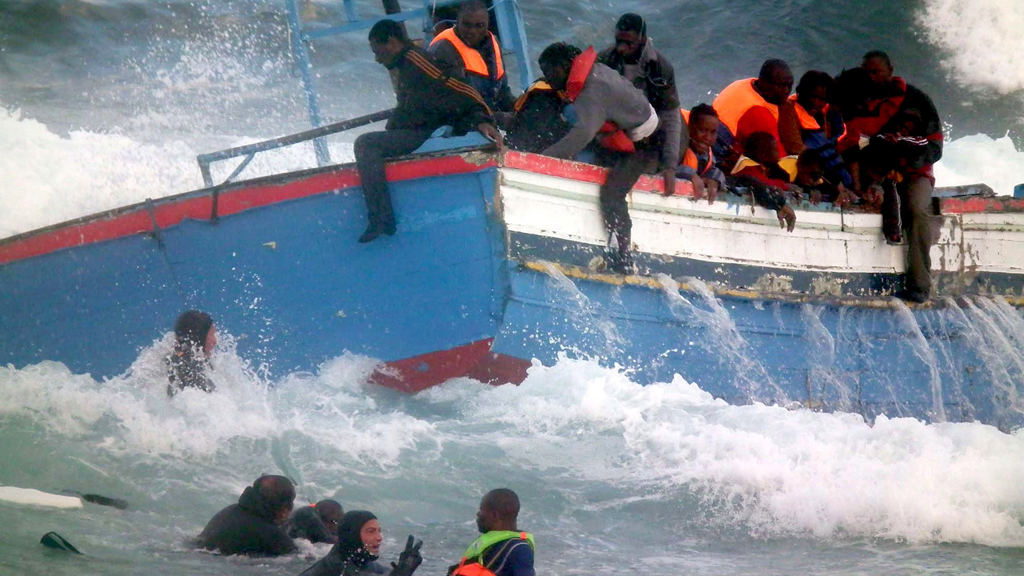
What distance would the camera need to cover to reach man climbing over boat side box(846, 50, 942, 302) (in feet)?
25.1

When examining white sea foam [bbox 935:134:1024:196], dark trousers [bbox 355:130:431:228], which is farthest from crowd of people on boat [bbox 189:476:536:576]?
white sea foam [bbox 935:134:1024:196]

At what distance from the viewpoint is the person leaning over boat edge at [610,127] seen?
612 centimetres

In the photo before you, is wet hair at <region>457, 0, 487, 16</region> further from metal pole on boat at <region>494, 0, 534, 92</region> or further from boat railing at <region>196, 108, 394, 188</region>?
metal pole on boat at <region>494, 0, 534, 92</region>

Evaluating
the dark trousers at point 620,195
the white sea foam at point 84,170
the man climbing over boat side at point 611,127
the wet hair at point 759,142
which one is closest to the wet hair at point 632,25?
the man climbing over boat side at point 611,127

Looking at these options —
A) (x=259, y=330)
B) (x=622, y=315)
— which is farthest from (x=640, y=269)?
(x=259, y=330)

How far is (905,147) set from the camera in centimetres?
765

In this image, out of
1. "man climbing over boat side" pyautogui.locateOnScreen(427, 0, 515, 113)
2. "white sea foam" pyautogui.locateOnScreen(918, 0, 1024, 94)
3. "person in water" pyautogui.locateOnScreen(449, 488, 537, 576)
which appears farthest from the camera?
"white sea foam" pyautogui.locateOnScreen(918, 0, 1024, 94)

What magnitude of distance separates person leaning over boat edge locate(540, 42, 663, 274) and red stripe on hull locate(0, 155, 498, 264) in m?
0.70

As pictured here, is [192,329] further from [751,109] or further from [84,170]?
[84,170]

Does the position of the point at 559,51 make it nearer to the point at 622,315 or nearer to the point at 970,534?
the point at 622,315

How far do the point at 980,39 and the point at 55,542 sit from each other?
777 inches

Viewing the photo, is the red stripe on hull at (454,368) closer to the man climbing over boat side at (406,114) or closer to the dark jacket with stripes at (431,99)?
the man climbing over boat side at (406,114)

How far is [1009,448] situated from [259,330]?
5075mm

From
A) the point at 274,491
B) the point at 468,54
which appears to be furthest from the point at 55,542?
the point at 468,54
